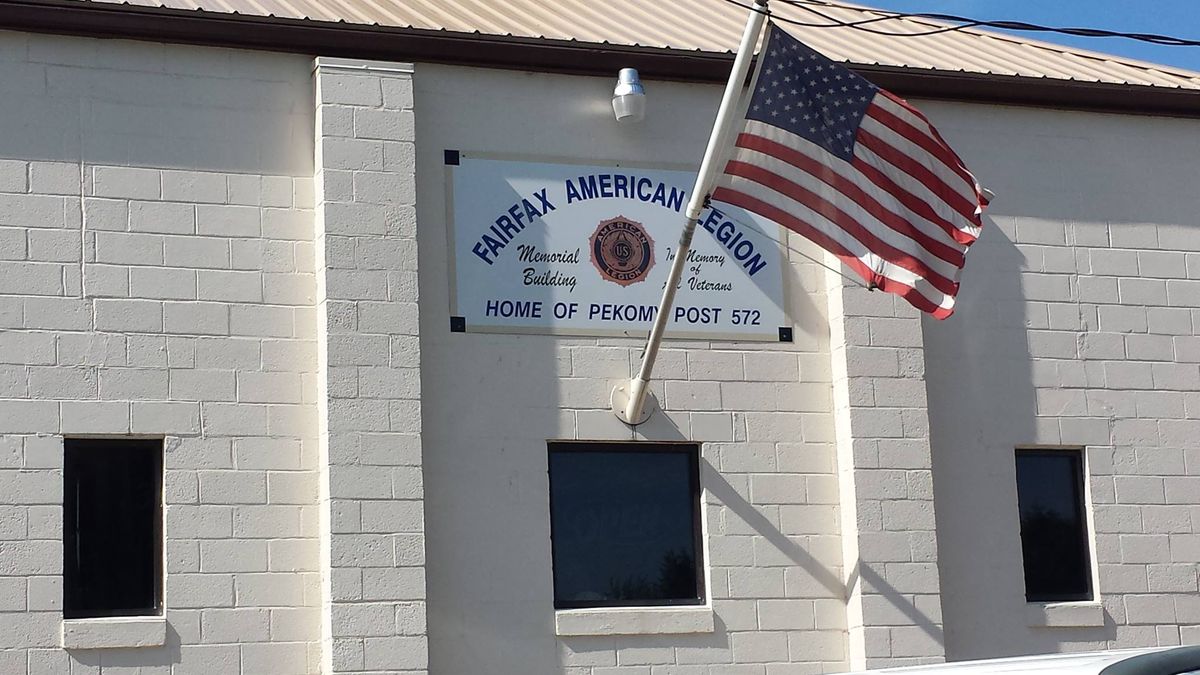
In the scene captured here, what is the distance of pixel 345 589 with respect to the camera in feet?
38.2

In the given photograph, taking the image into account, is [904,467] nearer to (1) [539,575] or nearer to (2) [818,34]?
(1) [539,575]

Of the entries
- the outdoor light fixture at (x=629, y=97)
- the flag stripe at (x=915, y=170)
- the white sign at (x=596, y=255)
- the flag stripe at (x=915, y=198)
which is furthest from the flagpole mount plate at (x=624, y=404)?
the flag stripe at (x=915, y=170)

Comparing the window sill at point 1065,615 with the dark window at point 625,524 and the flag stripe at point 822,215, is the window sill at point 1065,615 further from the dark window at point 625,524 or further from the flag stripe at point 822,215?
the flag stripe at point 822,215

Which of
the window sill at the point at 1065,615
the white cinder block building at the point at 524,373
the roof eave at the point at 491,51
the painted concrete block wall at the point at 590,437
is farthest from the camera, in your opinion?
the window sill at the point at 1065,615

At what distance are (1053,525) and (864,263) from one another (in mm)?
3845

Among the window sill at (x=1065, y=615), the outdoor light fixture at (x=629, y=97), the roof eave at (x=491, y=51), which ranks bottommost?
the window sill at (x=1065, y=615)

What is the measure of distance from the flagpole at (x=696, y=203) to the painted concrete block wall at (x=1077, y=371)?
2.49m

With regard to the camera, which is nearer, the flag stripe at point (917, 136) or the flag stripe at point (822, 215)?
the flag stripe at point (822, 215)

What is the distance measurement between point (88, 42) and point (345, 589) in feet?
13.1

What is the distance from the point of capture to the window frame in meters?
13.8

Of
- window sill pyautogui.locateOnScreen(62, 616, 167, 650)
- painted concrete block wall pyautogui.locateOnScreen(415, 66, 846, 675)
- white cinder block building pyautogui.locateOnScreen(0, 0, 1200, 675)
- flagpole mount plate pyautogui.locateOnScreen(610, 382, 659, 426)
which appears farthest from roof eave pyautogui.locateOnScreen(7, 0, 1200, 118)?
window sill pyautogui.locateOnScreen(62, 616, 167, 650)

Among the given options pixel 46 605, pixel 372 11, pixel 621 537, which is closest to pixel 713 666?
pixel 621 537

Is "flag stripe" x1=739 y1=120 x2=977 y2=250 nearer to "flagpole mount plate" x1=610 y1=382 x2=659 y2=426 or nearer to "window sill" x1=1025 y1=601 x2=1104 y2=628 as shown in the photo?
"flagpole mount plate" x1=610 y1=382 x2=659 y2=426

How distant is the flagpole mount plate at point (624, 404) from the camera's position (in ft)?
41.8
